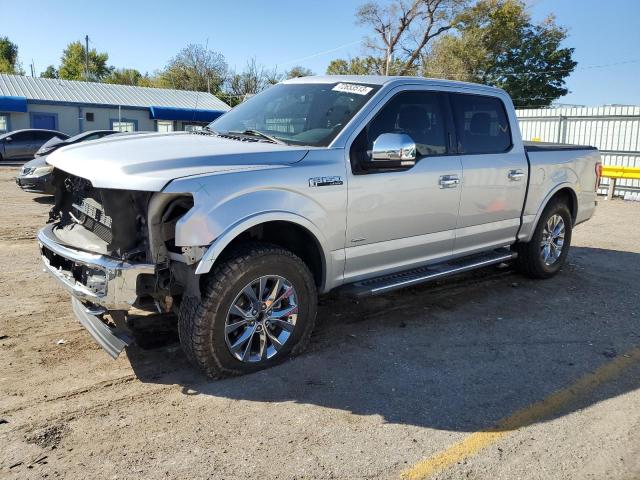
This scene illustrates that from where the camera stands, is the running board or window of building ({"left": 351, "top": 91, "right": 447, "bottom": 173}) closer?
window of building ({"left": 351, "top": 91, "right": 447, "bottom": 173})

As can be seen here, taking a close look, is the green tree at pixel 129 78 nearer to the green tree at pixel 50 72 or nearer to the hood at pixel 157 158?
the green tree at pixel 50 72

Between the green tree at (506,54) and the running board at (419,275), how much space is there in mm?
39033

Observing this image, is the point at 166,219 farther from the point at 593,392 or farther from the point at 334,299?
the point at 593,392

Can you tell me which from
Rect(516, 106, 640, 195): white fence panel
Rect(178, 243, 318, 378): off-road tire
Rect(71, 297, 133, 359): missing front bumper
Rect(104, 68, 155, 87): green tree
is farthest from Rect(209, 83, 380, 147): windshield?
Result: Rect(104, 68, 155, 87): green tree

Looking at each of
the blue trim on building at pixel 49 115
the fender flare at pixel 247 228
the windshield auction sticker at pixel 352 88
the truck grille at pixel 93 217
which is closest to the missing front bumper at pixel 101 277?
the truck grille at pixel 93 217

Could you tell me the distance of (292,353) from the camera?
13.5 feet

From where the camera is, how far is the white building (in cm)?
3125

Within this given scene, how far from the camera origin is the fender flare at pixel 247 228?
342 centimetres

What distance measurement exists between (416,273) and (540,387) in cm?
143

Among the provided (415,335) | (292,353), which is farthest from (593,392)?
(292,353)

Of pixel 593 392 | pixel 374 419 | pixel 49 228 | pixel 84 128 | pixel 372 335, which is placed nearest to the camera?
pixel 374 419

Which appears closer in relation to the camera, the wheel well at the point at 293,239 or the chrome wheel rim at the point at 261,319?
the chrome wheel rim at the point at 261,319

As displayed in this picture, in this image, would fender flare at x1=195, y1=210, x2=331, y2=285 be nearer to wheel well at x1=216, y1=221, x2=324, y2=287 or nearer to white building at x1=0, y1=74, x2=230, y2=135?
wheel well at x1=216, y1=221, x2=324, y2=287

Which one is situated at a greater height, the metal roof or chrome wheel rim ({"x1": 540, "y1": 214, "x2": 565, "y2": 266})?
the metal roof
